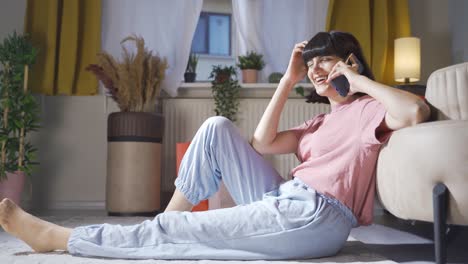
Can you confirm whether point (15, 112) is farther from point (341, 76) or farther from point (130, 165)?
point (341, 76)

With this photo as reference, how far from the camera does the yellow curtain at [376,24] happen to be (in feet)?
10.6

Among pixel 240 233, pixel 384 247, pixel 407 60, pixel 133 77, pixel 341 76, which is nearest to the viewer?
pixel 240 233

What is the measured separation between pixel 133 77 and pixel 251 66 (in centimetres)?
82

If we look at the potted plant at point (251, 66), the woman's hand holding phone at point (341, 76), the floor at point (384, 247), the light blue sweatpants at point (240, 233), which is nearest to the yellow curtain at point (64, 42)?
the potted plant at point (251, 66)

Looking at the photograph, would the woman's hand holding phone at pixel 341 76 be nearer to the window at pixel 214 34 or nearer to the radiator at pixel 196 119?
the radiator at pixel 196 119

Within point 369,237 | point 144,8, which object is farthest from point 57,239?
point 144,8

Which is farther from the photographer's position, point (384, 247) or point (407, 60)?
point (407, 60)

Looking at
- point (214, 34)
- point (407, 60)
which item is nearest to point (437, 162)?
point (407, 60)

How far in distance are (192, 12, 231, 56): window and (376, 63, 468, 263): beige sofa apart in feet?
8.68

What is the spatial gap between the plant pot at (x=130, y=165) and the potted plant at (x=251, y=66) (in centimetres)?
76

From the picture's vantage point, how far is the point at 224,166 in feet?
4.47

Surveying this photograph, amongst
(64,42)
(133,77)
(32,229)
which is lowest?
(32,229)

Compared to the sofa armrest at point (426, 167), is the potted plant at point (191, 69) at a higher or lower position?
higher

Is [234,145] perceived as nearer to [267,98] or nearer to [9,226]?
[9,226]
